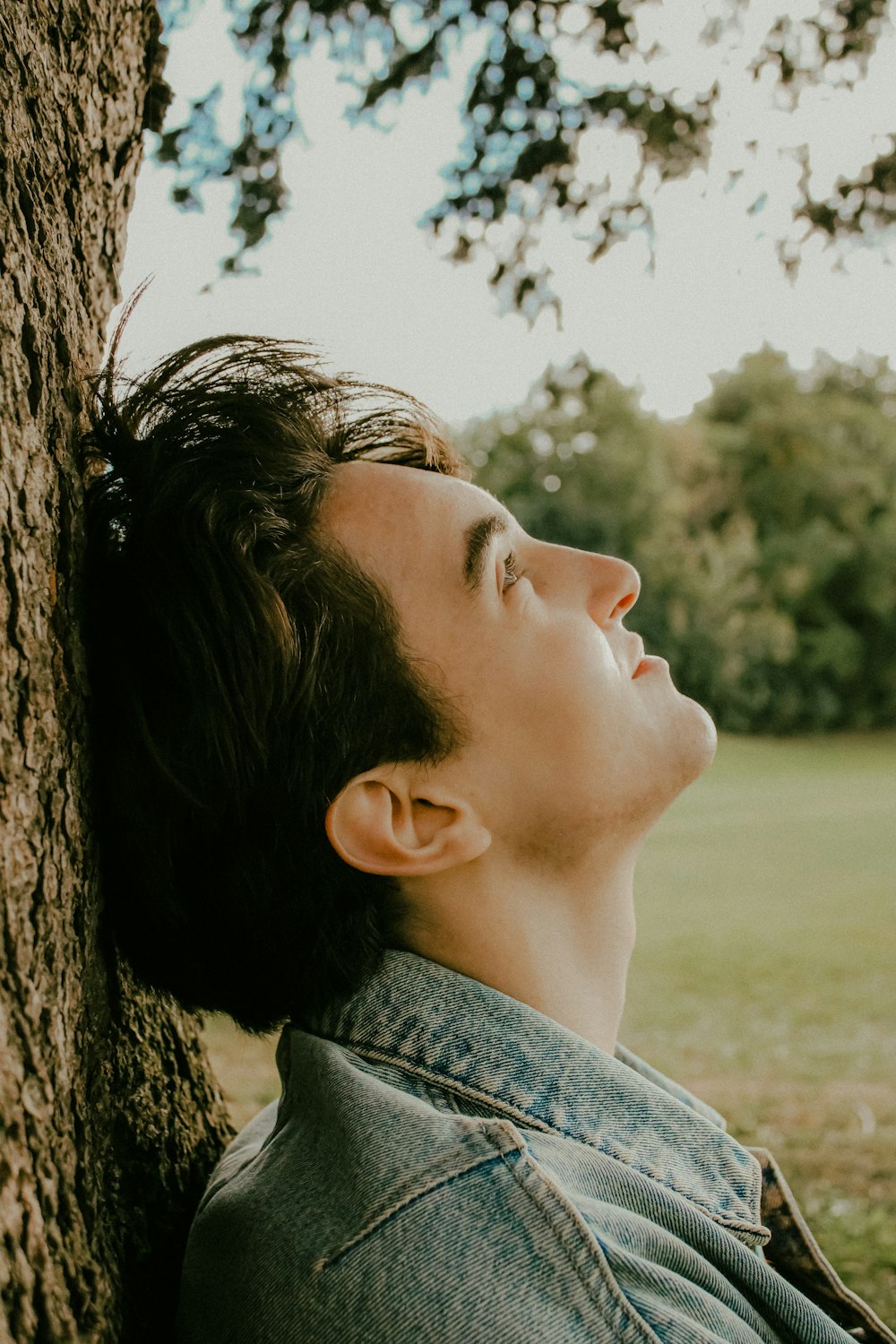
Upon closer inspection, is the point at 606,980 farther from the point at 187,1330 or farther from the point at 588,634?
the point at 187,1330

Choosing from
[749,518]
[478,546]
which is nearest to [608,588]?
[478,546]

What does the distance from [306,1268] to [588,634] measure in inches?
44.0

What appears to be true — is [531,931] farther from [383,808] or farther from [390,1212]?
[390,1212]

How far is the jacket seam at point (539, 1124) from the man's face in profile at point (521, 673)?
0.43 meters

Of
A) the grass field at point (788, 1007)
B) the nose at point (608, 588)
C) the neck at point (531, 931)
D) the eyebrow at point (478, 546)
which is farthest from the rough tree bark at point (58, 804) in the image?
the grass field at point (788, 1007)

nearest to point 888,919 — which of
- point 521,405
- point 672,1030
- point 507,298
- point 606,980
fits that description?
point 672,1030

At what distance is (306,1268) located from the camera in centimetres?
125

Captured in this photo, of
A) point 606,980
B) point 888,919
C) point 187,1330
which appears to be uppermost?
point 606,980

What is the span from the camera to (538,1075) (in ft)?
5.22

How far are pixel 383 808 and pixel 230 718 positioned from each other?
0.98ft

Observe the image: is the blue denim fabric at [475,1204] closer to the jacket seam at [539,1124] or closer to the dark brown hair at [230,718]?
the jacket seam at [539,1124]

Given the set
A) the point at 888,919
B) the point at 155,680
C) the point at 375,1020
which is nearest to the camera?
the point at 375,1020

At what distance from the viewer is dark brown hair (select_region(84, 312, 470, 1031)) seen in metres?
1.71

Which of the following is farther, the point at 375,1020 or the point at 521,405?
the point at 521,405
